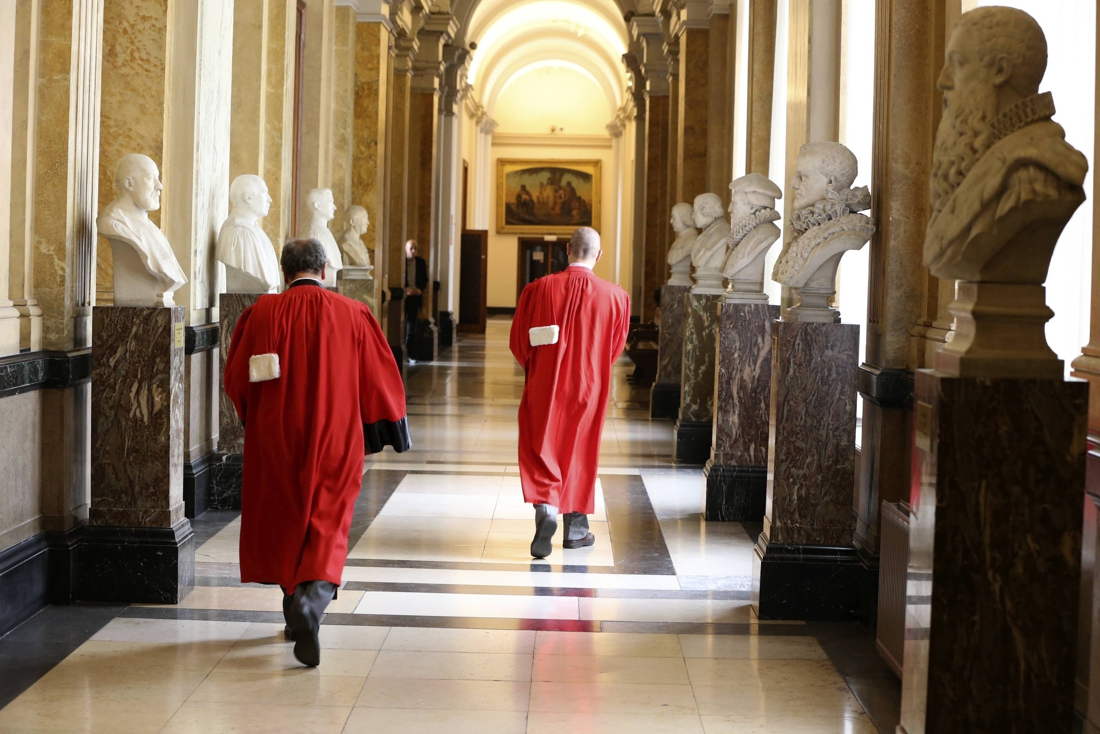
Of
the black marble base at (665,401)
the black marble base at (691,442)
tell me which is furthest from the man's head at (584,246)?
the black marble base at (665,401)

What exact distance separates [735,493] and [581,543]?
3.87 feet

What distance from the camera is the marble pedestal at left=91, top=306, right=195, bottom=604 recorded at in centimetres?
490

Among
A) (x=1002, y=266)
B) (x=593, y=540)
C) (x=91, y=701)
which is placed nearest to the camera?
(x=1002, y=266)

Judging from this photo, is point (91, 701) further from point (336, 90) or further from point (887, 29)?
point (336, 90)

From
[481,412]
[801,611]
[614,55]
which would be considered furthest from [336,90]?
[614,55]

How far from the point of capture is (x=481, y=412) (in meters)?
11.7

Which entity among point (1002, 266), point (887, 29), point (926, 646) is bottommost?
point (926, 646)

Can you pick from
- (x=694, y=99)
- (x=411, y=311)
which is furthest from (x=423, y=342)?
(x=694, y=99)

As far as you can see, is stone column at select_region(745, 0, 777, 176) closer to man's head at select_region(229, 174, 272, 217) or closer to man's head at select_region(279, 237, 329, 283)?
man's head at select_region(229, 174, 272, 217)

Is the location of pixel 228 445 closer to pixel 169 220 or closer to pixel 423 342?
pixel 169 220

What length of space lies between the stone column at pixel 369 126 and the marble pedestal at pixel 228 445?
477cm

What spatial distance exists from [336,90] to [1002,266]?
923 centimetres

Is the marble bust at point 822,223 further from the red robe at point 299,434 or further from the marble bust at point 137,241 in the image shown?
the marble bust at point 137,241

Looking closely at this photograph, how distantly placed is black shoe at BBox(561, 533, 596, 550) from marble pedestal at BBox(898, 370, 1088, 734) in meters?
3.40
